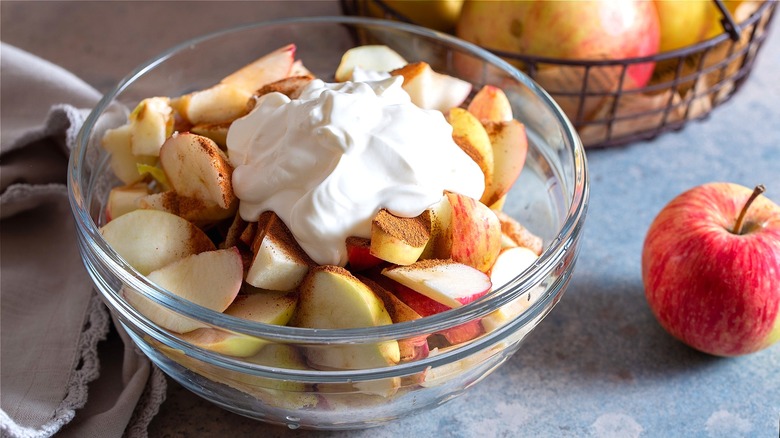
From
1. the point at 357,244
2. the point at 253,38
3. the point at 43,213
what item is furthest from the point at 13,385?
the point at 253,38

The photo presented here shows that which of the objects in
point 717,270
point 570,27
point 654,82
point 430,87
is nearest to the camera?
point 717,270

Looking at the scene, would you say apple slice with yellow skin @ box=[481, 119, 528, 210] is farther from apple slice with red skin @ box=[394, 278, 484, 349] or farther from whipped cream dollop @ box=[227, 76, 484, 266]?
apple slice with red skin @ box=[394, 278, 484, 349]

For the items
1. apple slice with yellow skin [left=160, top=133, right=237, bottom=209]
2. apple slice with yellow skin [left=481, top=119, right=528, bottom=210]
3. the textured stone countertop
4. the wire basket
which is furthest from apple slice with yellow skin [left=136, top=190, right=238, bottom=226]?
the wire basket

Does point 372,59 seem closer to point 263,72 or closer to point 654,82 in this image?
point 263,72

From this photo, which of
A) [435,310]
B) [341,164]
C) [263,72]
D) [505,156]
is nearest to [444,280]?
[435,310]

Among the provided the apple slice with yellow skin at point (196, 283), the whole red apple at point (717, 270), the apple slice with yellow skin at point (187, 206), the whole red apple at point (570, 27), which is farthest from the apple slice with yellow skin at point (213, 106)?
the whole red apple at point (717, 270)

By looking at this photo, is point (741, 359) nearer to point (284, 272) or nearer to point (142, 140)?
point (284, 272)
